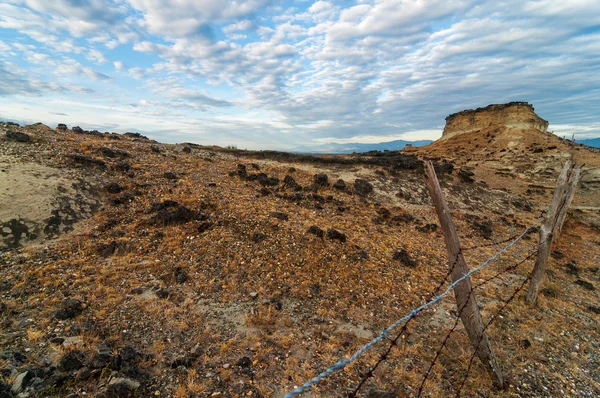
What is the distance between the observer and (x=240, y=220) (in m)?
13.3

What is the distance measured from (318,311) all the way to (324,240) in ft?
15.1

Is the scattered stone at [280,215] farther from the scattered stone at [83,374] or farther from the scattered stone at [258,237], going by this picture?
the scattered stone at [83,374]

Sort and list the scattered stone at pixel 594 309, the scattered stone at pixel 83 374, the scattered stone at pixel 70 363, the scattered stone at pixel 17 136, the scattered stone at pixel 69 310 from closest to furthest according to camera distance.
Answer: the scattered stone at pixel 83 374
the scattered stone at pixel 70 363
the scattered stone at pixel 69 310
the scattered stone at pixel 594 309
the scattered stone at pixel 17 136

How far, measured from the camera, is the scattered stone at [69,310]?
6859 millimetres

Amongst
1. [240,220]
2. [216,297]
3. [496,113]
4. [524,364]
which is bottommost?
[524,364]

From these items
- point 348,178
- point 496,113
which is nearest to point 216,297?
point 348,178

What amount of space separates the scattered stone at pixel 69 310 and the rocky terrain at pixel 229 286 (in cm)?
4

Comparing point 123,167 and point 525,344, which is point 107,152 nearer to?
A: point 123,167

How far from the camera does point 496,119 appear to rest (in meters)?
55.6

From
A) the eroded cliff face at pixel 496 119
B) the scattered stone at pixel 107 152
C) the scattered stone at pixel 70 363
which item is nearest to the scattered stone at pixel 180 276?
the scattered stone at pixel 70 363

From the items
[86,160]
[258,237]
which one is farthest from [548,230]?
[86,160]

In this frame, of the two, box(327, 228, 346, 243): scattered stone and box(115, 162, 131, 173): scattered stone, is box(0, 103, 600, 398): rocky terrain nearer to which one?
box(115, 162, 131, 173): scattered stone

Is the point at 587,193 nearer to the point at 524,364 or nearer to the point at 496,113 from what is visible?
the point at 496,113

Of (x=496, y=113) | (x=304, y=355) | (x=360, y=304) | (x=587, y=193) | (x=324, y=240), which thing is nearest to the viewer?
(x=304, y=355)
